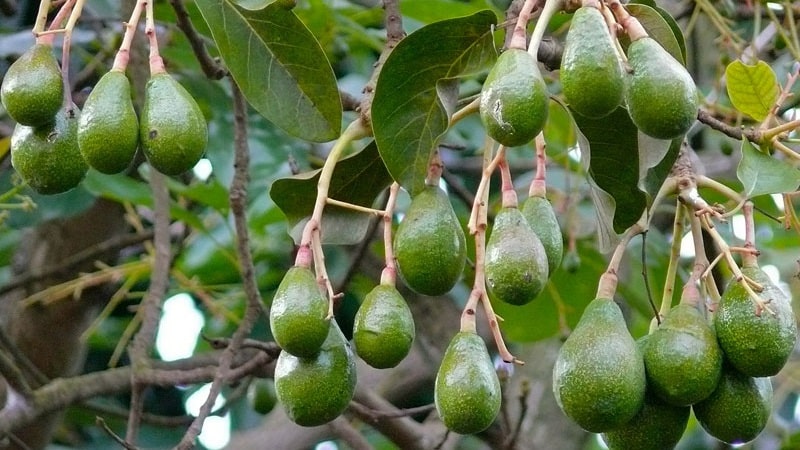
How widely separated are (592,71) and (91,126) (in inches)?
17.1

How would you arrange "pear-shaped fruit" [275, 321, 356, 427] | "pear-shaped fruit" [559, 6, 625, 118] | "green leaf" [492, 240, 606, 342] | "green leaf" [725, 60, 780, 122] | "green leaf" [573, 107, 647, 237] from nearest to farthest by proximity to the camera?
1. "pear-shaped fruit" [559, 6, 625, 118]
2. "pear-shaped fruit" [275, 321, 356, 427]
3. "green leaf" [573, 107, 647, 237]
4. "green leaf" [725, 60, 780, 122]
5. "green leaf" [492, 240, 606, 342]

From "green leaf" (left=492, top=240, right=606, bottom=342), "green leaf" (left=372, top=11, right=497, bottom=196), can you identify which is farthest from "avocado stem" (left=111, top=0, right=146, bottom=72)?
"green leaf" (left=492, top=240, right=606, bottom=342)

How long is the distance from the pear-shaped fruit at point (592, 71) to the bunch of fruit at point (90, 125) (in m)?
0.35

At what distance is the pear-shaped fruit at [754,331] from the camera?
0.99m

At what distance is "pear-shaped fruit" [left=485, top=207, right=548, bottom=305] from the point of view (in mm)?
979

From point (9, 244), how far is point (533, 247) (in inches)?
77.0

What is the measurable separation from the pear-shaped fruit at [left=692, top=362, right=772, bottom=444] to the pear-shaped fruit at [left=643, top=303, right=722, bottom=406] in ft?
0.08

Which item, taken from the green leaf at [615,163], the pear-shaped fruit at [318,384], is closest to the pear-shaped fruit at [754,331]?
the green leaf at [615,163]

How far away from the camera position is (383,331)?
0.98 meters

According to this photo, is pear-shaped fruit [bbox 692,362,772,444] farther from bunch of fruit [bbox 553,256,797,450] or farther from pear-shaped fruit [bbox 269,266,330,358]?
pear-shaped fruit [bbox 269,266,330,358]

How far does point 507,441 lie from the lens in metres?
1.95

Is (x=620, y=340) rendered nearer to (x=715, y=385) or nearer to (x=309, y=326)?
(x=715, y=385)

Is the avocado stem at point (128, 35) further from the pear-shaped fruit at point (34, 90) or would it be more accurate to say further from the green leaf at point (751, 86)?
the green leaf at point (751, 86)

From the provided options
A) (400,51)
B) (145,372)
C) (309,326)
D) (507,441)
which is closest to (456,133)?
(507,441)
